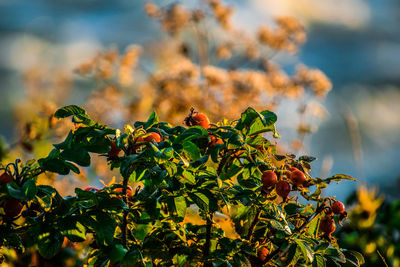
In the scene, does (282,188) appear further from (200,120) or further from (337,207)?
(200,120)

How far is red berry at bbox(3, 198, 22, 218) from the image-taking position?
82 centimetres

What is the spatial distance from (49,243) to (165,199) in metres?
0.23

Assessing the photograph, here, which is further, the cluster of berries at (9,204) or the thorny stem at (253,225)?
the thorny stem at (253,225)

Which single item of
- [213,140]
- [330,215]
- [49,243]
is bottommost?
[49,243]

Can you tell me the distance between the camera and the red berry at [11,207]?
82 cm

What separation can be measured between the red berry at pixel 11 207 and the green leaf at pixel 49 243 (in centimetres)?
10

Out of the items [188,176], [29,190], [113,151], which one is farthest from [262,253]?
[29,190]

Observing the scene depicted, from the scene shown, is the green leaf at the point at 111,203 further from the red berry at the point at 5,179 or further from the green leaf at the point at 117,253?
the red berry at the point at 5,179

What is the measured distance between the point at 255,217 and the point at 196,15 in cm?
330

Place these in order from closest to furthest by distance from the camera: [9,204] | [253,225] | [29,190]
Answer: [29,190], [9,204], [253,225]

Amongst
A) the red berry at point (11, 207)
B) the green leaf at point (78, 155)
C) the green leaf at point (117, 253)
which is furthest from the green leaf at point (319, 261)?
the red berry at point (11, 207)

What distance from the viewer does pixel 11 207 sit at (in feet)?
2.72

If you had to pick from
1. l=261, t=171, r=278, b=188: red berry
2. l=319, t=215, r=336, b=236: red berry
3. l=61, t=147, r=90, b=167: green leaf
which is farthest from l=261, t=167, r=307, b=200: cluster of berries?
l=61, t=147, r=90, b=167: green leaf

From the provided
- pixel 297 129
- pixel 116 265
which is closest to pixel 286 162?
pixel 116 265
